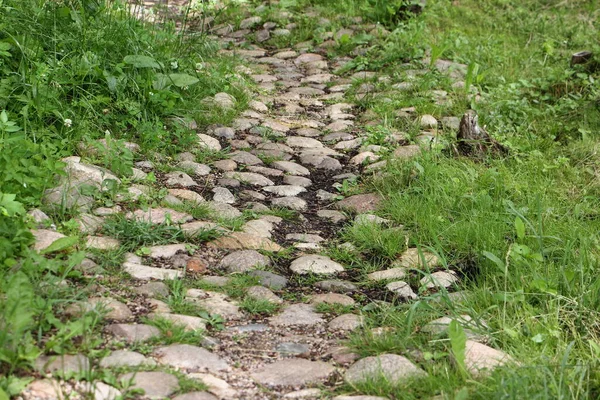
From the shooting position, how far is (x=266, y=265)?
3.47 meters

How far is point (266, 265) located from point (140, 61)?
1.78 m

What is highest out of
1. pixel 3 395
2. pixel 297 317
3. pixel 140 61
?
pixel 140 61

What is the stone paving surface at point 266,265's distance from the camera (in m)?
2.62

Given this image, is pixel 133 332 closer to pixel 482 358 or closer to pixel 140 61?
pixel 482 358

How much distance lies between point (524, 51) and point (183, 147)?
345cm

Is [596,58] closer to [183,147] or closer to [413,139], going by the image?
[413,139]

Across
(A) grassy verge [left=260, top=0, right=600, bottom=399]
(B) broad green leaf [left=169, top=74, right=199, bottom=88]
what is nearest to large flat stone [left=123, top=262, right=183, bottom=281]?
(A) grassy verge [left=260, top=0, right=600, bottom=399]

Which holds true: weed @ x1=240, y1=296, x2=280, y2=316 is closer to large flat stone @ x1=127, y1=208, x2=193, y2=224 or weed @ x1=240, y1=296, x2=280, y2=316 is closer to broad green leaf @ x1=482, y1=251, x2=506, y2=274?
large flat stone @ x1=127, y1=208, x2=193, y2=224

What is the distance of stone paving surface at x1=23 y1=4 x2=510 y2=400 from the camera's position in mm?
2621

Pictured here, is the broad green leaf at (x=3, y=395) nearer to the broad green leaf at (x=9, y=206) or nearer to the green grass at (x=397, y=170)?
the green grass at (x=397, y=170)

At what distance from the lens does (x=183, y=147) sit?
4.63 m

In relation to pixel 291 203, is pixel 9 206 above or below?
above

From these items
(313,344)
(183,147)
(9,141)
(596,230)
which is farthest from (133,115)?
(596,230)

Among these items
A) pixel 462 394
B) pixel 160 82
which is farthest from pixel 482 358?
pixel 160 82
